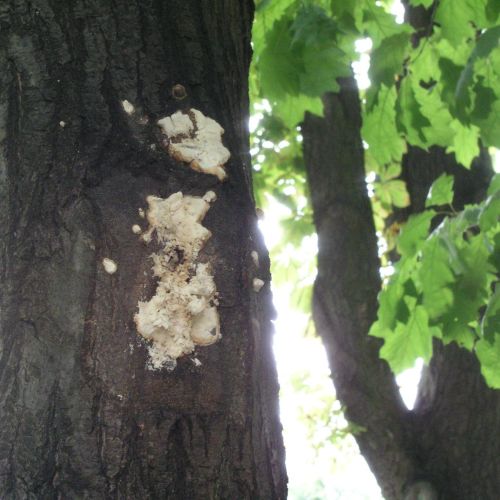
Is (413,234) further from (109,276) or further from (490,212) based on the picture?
(109,276)

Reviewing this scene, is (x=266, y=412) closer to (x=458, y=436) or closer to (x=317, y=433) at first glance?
(x=458, y=436)

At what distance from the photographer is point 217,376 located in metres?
1.06

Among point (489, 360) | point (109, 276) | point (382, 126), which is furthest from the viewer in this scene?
point (382, 126)

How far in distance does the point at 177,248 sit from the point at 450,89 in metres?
1.35

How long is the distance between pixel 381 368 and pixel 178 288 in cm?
223

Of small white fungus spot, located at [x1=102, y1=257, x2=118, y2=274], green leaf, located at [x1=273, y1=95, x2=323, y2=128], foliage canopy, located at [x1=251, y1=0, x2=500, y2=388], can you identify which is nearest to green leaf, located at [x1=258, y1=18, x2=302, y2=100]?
foliage canopy, located at [x1=251, y1=0, x2=500, y2=388]

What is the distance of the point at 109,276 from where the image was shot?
1.07 m

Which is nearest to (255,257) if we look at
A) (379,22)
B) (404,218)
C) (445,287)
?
(445,287)

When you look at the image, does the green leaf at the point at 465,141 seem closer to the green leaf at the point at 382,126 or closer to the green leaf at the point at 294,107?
the green leaf at the point at 382,126

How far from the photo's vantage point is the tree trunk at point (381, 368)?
292 cm

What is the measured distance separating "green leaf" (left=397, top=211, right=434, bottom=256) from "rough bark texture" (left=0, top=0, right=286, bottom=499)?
1.14 m

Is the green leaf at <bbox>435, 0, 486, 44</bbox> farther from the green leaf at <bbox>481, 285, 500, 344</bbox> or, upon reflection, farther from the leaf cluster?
the green leaf at <bbox>481, 285, 500, 344</bbox>

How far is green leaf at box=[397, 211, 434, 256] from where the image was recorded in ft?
7.58

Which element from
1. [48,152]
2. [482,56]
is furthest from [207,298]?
[482,56]
